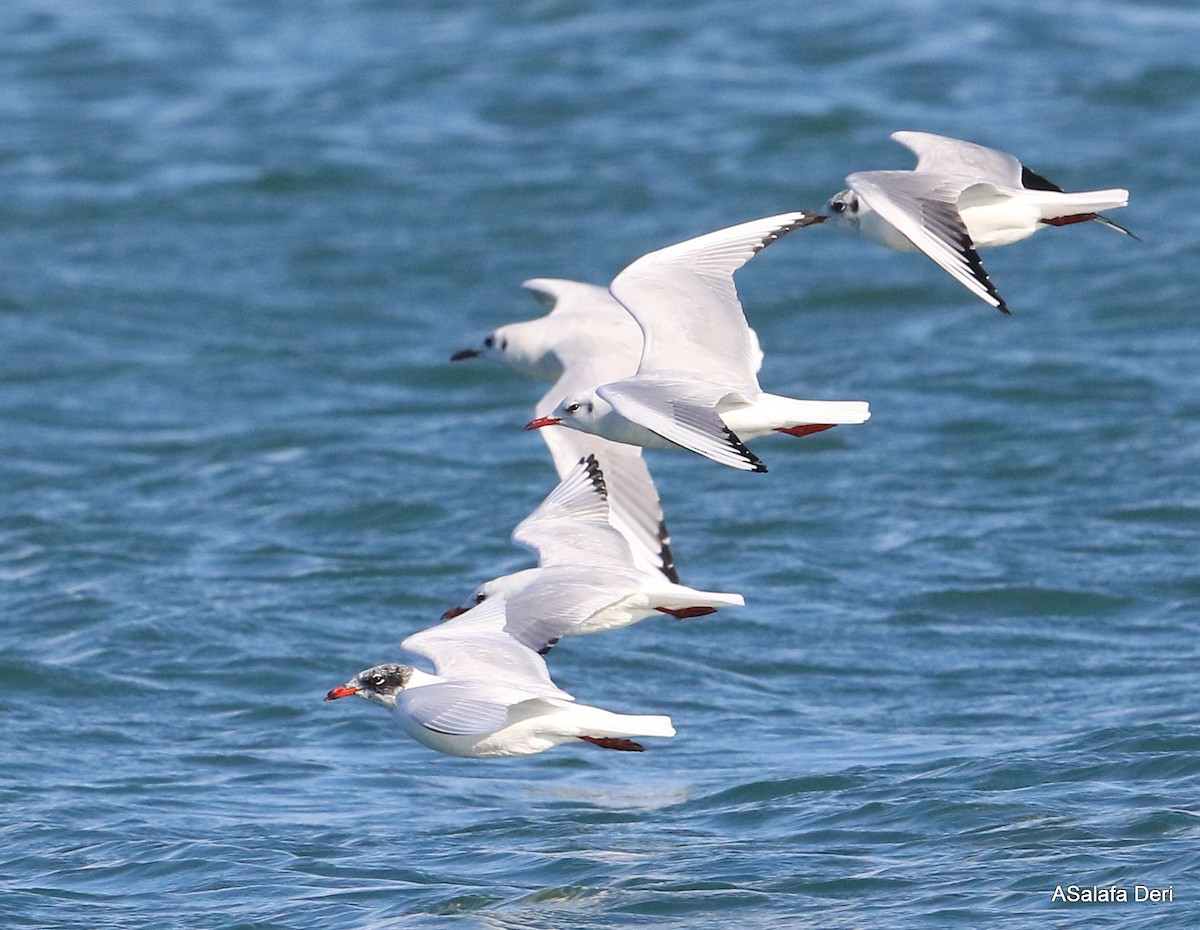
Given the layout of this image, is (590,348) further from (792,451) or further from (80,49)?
(80,49)

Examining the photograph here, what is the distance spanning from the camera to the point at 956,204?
28.8ft

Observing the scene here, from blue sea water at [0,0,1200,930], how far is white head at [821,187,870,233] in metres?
2.47

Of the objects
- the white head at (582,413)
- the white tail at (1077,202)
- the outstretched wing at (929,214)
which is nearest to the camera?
the outstretched wing at (929,214)

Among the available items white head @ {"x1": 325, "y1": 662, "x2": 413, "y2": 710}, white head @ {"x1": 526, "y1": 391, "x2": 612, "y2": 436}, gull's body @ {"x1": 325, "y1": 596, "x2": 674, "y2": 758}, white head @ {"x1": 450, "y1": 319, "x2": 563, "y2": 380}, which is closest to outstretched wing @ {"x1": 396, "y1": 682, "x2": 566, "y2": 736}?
gull's body @ {"x1": 325, "y1": 596, "x2": 674, "y2": 758}

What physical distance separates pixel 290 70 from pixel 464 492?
995 centimetres

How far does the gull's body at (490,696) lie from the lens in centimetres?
773

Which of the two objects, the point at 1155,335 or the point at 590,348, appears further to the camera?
the point at 1155,335

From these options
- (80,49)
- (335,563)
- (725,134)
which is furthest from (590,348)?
(80,49)

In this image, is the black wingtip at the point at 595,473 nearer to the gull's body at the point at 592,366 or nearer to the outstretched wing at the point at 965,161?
the gull's body at the point at 592,366

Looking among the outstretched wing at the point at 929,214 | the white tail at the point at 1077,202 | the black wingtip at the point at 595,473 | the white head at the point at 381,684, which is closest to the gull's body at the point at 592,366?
the black wingtip at the point at 595,473

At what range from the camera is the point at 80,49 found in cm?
2452

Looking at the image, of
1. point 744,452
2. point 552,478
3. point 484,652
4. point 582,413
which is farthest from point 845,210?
point 552,478

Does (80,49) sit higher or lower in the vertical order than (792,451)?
higher

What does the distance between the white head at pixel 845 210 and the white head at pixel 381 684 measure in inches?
107
